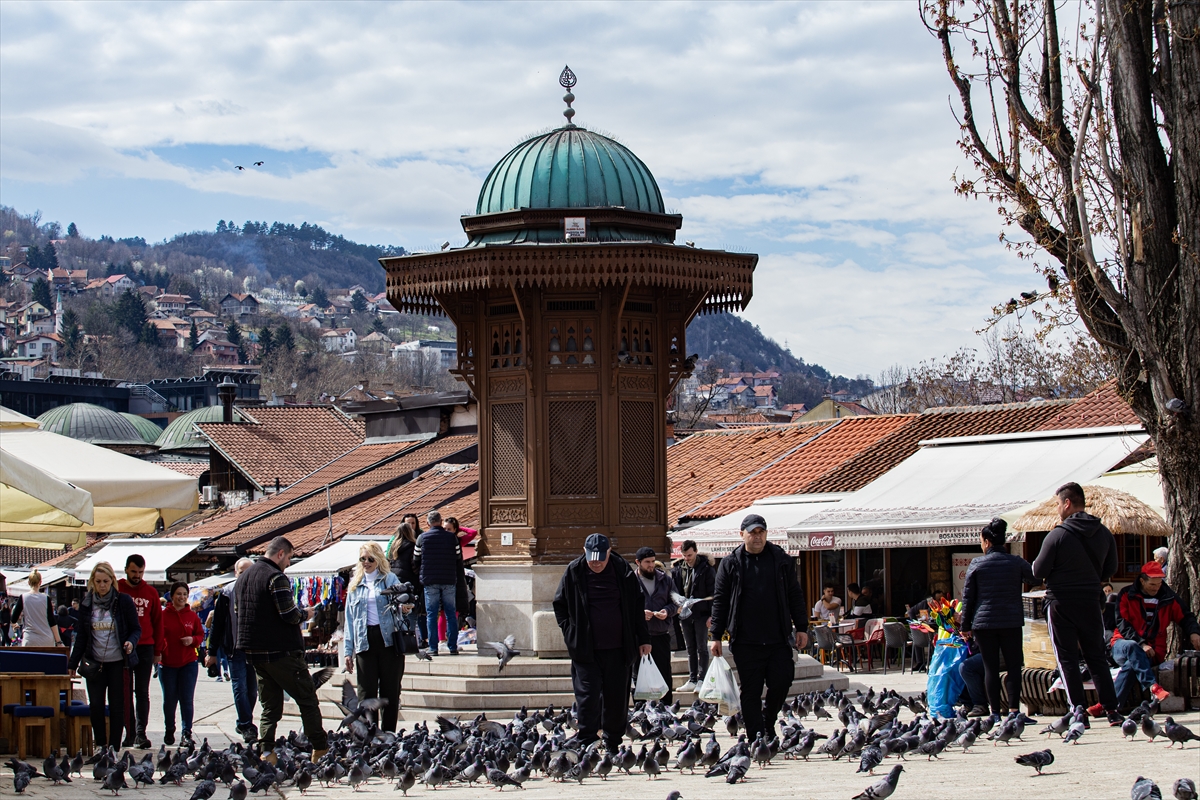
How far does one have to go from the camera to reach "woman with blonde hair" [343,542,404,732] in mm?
10969

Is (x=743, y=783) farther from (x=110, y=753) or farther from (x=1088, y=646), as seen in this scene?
(x=110, y=753)

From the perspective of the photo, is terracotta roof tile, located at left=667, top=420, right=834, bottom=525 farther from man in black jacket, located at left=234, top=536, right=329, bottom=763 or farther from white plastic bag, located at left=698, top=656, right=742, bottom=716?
man in black jacket, located at left=234, top=536, right=329, bottom=763

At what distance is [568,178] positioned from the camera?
1479cm

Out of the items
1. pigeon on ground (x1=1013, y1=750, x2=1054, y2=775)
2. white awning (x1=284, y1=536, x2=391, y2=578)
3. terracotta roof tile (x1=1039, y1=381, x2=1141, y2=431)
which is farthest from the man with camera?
terracotta roof tile (x1=1039, y1=381, x2=1141, y2=431)

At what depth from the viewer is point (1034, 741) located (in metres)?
9.48

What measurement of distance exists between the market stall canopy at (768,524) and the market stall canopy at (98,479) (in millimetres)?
7527

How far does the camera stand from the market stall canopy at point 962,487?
706 inches

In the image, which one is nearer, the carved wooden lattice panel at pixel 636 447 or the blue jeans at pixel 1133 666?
the blue jeans at pixel 1133 666

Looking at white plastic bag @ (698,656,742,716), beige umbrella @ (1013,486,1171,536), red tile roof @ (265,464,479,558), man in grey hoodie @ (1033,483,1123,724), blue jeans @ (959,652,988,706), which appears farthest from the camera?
red tile roof @ (265,464,479,558)

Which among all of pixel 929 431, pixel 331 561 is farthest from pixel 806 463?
pixel 331 561

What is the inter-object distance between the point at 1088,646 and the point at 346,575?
13845mm

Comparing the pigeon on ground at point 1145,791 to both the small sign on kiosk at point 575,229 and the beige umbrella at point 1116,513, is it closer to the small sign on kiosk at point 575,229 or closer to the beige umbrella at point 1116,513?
the beige umbrella at point 1116,513

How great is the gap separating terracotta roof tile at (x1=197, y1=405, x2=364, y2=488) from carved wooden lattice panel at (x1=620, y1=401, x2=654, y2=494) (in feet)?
82.8

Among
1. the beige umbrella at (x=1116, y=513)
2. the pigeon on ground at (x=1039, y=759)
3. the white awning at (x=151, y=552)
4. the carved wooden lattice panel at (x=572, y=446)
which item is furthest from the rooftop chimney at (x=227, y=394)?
the pigeon on ground at (x=1039, y=759)
